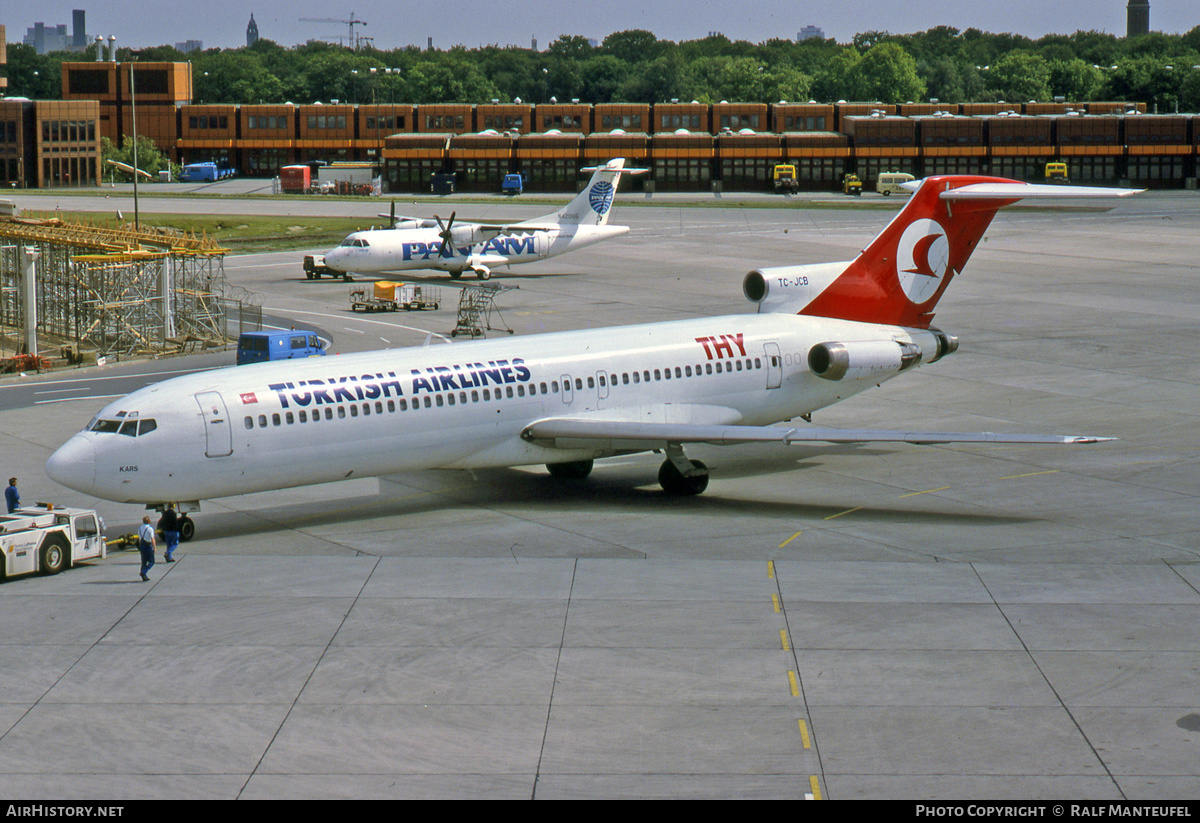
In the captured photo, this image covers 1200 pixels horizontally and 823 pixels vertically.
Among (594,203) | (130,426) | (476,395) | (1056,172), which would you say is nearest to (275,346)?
(476,395)

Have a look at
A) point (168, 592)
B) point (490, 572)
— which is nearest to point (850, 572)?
point (490, 572)

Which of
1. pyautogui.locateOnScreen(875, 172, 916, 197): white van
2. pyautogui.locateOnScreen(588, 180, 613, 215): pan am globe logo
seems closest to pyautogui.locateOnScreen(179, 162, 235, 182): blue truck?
pyautogui.locateOnScreen(875, 172, 916, 197): white van

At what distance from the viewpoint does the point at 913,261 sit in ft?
131

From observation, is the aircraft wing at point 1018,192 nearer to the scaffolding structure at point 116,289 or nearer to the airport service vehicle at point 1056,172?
the scaffolding structure at point 116,289

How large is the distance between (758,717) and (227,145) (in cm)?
18520

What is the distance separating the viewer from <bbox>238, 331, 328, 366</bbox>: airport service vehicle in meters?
55.2

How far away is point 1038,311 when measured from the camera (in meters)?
69.4

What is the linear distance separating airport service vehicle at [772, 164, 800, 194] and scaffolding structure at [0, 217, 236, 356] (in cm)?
11000

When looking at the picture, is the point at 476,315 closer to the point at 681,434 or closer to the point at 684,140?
the point at 681,434

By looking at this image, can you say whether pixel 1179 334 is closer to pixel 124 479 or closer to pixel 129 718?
pixel 124 479

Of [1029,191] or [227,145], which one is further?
[227,145]

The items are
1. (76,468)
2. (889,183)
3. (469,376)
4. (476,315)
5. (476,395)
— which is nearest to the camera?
(76,468)

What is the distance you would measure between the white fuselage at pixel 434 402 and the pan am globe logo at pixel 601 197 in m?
50.5

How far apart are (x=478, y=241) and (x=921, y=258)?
4786 centimetres
